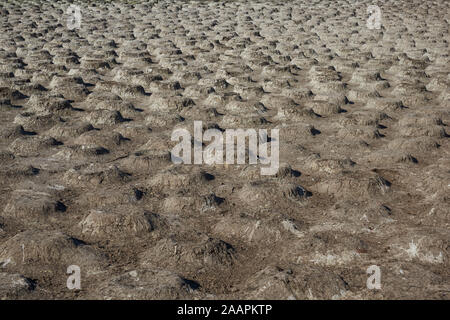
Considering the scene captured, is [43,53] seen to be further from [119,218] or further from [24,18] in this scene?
[119,218]

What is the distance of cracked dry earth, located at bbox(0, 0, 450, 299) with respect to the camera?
6.52 metres

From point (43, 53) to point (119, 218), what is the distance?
12726mm

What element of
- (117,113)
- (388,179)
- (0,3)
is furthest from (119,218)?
(0,3)

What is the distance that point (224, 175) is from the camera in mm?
9398

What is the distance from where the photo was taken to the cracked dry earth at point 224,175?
6523 mm

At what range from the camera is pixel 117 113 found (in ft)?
40.8

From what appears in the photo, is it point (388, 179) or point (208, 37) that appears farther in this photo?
point (208, 37)

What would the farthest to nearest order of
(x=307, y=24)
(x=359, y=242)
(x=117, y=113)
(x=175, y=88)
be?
(x=307, y=24)
(x=175, y=88)
(x=117, y=113)
(x=359, y=242)

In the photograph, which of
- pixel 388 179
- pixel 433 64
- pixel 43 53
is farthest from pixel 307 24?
pixel 388 179

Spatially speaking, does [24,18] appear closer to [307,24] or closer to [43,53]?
[43,53]

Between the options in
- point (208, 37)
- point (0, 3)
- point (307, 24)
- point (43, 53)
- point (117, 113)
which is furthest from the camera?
point (0, 3)

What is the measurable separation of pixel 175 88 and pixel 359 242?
875cm

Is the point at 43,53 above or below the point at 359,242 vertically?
below

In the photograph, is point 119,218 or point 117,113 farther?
point 117,113
